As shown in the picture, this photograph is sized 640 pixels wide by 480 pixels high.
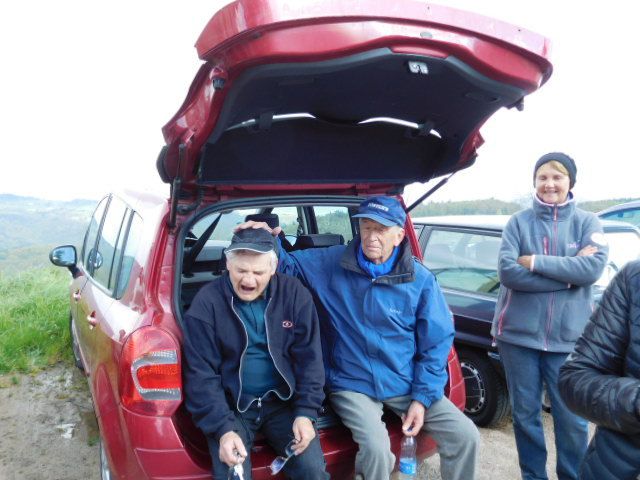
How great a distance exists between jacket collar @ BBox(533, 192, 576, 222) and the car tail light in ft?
6.37

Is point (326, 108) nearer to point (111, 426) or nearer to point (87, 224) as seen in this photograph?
point (111, 426)

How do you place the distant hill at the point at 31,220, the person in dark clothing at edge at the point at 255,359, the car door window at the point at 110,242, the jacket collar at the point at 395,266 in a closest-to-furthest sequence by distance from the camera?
the person in dark clothing at edge at the point at 255,359, the jacket collar at the point at 395,266, the car door window at the point at 110,242, the distant hill at the point at 31,220

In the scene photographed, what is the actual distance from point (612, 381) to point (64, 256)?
12.1 feet

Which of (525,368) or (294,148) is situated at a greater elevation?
(294,148)

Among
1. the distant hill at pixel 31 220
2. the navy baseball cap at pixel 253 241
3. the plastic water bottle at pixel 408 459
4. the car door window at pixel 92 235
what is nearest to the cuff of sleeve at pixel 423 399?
the plastic water bottle at pixel 408 459

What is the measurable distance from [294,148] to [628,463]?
5.99 feet

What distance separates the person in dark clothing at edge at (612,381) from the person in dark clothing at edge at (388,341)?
0.75m

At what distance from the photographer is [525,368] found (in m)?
2.62

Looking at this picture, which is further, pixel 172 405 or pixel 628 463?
pixel 172 405

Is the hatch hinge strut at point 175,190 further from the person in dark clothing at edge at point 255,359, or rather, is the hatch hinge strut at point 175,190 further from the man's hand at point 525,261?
the man's hand at point 525,261

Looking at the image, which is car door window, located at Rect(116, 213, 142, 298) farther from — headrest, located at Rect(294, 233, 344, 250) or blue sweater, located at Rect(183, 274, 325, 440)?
headrest, located at Rect(294, 233, 344, 250)

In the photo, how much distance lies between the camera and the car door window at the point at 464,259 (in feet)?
12.6

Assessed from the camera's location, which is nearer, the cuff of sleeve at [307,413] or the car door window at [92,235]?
the cuff of sleeve at [307,413]

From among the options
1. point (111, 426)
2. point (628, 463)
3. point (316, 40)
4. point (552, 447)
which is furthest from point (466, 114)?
point (552, 447)
